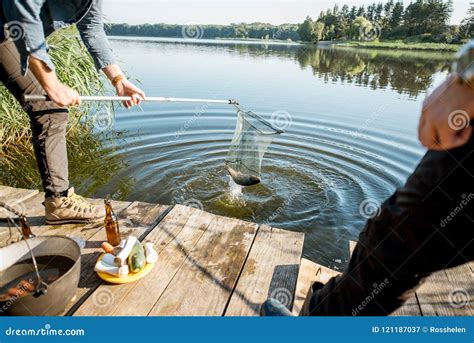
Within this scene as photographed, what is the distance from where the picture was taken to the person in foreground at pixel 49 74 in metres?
1.92

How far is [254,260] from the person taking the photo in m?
2.42

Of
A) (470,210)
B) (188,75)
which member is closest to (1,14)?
(470,210)

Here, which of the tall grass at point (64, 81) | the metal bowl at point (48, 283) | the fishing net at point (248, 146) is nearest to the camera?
the metal bowl at point (48, 283)

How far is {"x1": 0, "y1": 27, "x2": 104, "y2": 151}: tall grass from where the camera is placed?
4.98 metres

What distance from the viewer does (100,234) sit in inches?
104

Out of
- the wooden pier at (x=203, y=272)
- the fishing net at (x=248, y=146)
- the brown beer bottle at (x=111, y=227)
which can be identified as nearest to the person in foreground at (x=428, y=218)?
the wooden pier at (x=203, y=272)

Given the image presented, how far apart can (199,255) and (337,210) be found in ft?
7.92

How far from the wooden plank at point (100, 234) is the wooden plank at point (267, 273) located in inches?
37.7

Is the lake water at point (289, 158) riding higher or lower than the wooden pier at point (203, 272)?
lower

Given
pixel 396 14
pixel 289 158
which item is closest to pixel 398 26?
pixel 396 14

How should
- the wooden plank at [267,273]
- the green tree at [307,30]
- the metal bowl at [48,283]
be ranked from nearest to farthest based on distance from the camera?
the metal bowl at [48,283], the wooden plank at [267,273], the green tree at [307,30]

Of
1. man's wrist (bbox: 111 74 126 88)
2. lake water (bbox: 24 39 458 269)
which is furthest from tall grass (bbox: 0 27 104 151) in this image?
man's wrist (bbox: 111 74 126 88)

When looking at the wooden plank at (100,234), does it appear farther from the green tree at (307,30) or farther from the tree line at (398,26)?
the green tree at (307,30)

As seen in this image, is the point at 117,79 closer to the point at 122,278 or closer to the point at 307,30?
the point at 122,278
